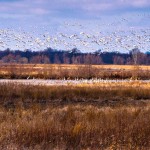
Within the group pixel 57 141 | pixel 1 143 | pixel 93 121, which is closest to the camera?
pixel 1 143

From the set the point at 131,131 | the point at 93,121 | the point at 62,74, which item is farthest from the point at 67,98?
the point at 62,74

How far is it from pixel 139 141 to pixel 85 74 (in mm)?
45252

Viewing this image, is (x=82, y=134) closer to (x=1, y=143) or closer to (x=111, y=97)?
(x=1, y=143)

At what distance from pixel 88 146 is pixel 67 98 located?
16037 millimetres

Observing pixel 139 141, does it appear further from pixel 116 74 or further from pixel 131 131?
pixel 116 74

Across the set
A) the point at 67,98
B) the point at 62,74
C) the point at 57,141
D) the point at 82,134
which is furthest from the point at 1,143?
the point at 62,74

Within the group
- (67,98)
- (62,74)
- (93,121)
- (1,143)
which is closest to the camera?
(1,143)

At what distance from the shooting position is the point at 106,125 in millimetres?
13195

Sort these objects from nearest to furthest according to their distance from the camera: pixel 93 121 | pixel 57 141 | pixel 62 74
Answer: pixel 57 141, pixel 93 121, pixel 62 74

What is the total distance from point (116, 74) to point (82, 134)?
47909mm

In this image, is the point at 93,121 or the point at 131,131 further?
the point at 93,121

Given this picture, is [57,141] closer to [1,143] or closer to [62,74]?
[1,143]

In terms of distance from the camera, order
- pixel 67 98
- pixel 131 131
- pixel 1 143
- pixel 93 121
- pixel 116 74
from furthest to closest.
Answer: pixel 116 74
pixel 67 98
pixel 93 121
pixel 131 131
pixel 1 143

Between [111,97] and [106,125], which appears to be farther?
[111,97]
